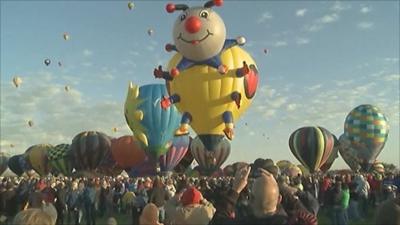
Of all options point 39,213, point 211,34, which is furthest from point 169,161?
point 39,213

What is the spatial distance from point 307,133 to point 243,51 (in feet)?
48.0

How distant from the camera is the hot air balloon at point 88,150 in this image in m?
34.7

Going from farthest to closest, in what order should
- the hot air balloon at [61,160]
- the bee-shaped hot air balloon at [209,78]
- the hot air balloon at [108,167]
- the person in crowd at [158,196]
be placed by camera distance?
the hot air balloon at [61,160] → the hot air balloon at [108,167] → the bee-shaped hot air balloon at [209,78] → the person in crowd at [158,196]

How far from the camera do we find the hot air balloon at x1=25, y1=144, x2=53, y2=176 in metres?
41.6

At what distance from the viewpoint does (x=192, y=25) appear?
1484 centimetres

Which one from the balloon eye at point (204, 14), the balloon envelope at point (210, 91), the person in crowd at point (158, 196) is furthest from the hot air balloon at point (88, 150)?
the person in crowd at point (158, 196)

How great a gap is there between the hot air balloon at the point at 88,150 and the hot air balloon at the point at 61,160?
5.47ft

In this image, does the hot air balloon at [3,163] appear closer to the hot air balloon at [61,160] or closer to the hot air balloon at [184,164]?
the hot air balloon at [61,160]

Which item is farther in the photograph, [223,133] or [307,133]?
[307,133]

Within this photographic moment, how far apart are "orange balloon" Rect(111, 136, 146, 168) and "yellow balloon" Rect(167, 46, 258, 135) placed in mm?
18870

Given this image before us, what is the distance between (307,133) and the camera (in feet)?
102

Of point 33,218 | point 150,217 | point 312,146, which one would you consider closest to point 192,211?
point 150,217

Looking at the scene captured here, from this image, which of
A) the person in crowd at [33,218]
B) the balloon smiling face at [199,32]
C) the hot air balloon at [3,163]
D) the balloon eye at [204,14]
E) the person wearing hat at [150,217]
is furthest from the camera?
the hot air balloon at [3,163]

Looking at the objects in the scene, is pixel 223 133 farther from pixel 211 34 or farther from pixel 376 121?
pixel 376 121
